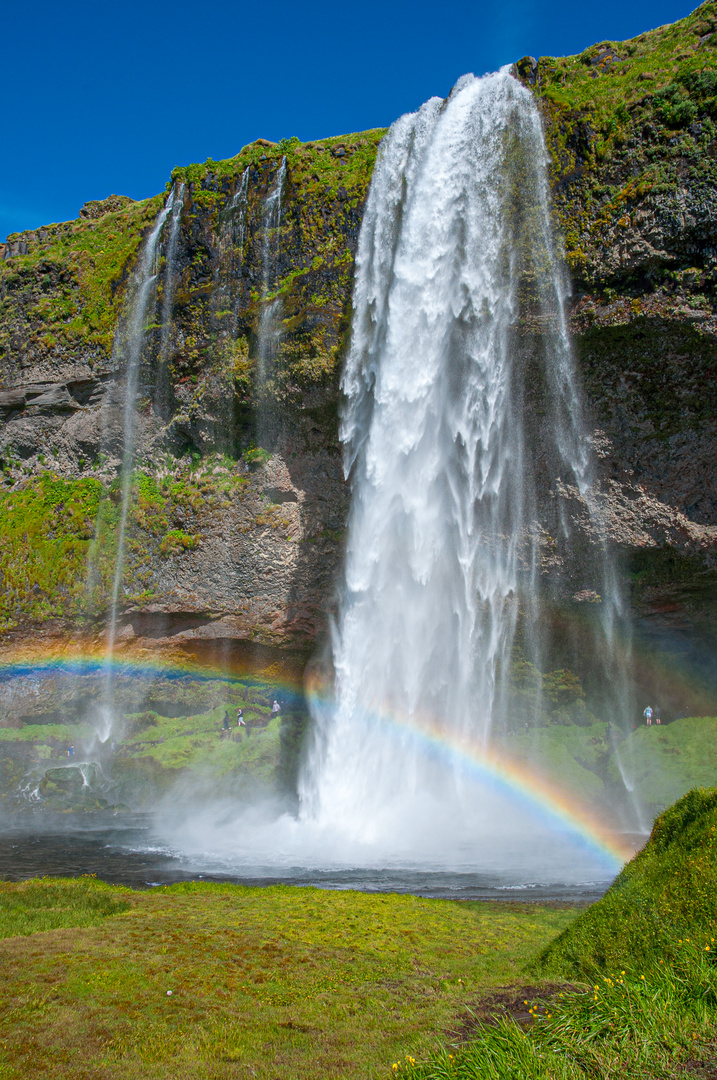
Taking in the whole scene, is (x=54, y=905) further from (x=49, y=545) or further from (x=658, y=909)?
(x=49, y=545)

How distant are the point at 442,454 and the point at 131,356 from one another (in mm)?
13505

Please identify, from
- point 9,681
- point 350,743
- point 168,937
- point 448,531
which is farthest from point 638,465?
point 9,681

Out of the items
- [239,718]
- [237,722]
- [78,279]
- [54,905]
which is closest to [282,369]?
[78,279]

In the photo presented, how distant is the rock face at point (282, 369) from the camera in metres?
18.3

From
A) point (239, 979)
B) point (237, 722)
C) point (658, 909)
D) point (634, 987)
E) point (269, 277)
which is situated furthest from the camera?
point (237, 722)

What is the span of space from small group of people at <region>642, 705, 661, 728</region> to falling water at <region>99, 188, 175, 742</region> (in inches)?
771

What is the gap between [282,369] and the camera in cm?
2302

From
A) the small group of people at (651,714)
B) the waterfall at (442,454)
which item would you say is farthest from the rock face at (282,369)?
the small group of people at (651,714)

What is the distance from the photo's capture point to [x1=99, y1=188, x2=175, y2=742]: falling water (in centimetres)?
2611

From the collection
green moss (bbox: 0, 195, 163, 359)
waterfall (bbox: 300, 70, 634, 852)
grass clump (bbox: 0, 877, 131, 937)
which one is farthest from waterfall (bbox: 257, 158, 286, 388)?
grass clump (bbox: 0, 877, 131, 937)

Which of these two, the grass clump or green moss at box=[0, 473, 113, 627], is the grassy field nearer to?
the grass clump

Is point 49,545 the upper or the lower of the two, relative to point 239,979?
upper

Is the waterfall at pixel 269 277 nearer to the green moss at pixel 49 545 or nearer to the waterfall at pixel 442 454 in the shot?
the waterfall at pixel 442 454

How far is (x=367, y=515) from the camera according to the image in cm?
2125
